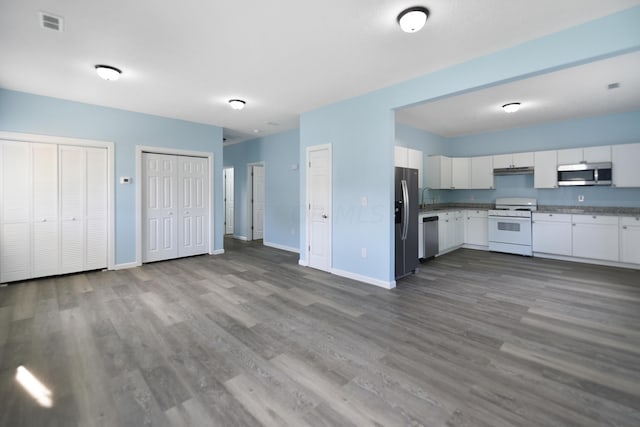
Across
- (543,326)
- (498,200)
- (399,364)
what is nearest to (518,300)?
(543,326)

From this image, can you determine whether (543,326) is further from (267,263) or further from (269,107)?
(269,107)

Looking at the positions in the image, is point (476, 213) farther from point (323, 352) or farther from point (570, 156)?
point (323, 352)

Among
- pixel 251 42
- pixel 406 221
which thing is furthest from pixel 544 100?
pixel 251 42

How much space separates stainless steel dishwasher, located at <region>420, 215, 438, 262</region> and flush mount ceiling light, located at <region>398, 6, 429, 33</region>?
3705 mm

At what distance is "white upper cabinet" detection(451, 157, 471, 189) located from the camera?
690cm

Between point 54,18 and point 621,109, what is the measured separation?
7906 mm

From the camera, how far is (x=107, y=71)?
328cm

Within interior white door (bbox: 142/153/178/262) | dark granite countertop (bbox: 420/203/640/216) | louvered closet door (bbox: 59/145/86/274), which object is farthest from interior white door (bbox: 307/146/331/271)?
louvered closet door (bbox: 59/145/86/274)

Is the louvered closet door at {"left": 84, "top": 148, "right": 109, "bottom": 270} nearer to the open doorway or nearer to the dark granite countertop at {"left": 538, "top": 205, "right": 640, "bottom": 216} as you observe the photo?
the open doorway

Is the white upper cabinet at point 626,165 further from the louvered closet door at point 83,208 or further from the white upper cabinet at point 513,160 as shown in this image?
the louvered closet door at point 83,208

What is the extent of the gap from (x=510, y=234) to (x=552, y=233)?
699 millimetres

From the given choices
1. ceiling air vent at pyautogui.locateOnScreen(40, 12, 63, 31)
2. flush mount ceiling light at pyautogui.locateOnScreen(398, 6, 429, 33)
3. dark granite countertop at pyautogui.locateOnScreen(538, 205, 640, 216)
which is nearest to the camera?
flush mount ceiling light at pyautogui.locateOnScreen(398, 6, 429, 33)

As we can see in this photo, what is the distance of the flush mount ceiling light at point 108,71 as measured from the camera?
3.26 m

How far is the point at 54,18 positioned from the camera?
2.39 meters
